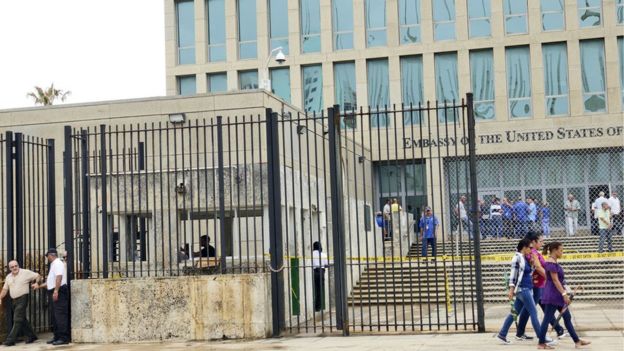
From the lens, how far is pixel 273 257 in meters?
13.9

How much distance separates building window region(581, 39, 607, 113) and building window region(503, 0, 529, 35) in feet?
8.35

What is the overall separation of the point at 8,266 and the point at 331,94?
24.1 m

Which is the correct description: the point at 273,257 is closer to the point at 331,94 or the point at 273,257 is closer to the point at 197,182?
the point at 197,182

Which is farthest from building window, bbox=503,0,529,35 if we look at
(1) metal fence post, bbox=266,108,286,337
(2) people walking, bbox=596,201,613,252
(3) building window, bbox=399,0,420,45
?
(1) metal fence post, bbox=266,108,286,337


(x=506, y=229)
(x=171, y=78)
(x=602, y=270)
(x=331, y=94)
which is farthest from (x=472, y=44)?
(x=602, y=270)

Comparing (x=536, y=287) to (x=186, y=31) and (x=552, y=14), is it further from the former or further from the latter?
(x=186, y=31)

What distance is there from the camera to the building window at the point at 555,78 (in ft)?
116

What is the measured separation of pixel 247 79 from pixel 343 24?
4966mm

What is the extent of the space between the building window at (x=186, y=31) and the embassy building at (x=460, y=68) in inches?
1.8

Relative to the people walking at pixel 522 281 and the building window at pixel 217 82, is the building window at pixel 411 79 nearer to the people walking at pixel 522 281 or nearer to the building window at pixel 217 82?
the building window at pixel 217 82

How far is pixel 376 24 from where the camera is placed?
37656 mm

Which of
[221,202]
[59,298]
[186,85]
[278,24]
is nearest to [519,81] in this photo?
[278,24]

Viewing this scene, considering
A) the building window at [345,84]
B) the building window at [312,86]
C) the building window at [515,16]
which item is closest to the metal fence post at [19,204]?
the building window at [312,86]

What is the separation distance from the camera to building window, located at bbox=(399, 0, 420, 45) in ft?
122
